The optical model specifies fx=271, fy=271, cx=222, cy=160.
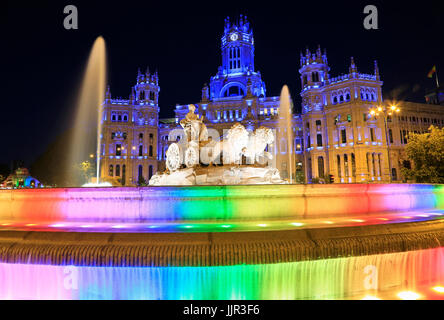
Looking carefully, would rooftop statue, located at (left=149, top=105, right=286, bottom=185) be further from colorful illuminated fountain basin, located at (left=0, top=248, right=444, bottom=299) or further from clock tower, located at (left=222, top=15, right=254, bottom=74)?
clock tower, located at (left=222, top=15, right=254, bottom=74)

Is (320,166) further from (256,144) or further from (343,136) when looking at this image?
(256,144)

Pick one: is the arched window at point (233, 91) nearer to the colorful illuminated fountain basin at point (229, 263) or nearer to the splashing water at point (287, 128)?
the splashing water at point (287, 128)

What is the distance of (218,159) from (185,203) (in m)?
5.20

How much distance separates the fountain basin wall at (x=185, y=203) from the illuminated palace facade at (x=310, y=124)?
42.9 m

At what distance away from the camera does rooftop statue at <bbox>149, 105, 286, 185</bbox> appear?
1113 centimetres

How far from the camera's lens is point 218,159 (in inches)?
469

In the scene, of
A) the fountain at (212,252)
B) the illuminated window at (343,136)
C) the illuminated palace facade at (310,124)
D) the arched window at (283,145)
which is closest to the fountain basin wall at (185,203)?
the fountain at (212,252)

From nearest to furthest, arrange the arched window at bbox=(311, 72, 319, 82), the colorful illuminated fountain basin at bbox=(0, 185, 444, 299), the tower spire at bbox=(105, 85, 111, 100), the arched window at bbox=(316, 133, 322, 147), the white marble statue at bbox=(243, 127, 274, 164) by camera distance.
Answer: the colorful illuminated fountain basin at bbox=(0, 185, 444, 299) → the white marble statue at bbox=(243, 127, 274, 164) → the arched window at bbox=(316, 133, 322, 147) → the arched window at bbox=(311, 72, 319, 82) → the tower spire at bbox=(105, 85, 111, 100)

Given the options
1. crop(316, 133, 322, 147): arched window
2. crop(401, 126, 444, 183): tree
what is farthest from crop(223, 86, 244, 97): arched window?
crop(401, 126, 444, 183): tree

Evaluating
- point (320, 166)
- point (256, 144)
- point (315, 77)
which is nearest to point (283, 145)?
point (320, 166)

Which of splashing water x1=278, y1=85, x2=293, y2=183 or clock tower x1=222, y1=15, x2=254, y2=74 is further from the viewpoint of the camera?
clock tower x1=222, y1=15, x2=254, y2=74

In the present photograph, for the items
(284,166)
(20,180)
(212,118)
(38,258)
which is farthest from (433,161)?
(20,180)

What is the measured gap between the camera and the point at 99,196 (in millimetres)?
7039

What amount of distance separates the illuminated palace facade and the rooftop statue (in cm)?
3938
